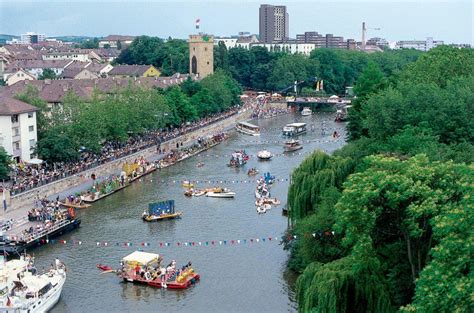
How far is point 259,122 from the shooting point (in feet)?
303

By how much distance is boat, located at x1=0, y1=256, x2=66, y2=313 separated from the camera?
28034mm

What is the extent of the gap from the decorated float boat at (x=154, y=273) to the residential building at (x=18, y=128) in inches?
854

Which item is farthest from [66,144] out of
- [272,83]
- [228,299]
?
[272,83]

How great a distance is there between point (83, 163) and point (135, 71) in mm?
55722

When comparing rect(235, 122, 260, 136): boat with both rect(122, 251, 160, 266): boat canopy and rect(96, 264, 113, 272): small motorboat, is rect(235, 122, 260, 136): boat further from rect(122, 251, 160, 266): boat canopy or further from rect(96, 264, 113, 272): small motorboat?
rect(96, 264, 113, 272): small motorboat

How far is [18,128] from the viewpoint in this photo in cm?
5147

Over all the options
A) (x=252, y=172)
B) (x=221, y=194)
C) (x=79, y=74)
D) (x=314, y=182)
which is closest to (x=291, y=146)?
(x=252, y=172)

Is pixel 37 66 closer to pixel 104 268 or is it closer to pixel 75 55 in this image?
pixel 75 55

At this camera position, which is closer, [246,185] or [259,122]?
[246,185]

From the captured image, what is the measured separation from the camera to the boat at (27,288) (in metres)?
28.0

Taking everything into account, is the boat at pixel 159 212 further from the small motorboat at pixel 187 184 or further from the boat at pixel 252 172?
the boat at pixel 252 172

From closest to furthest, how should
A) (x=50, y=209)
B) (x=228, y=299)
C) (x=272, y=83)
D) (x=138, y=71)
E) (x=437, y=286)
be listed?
(x=437, y=286)
(x=228, y=299)
(x=50, y=209)
(x=138, y=71)
(x=272, y=83)

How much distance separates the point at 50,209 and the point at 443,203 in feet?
92.2

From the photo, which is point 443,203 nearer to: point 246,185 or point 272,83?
point 246,185
